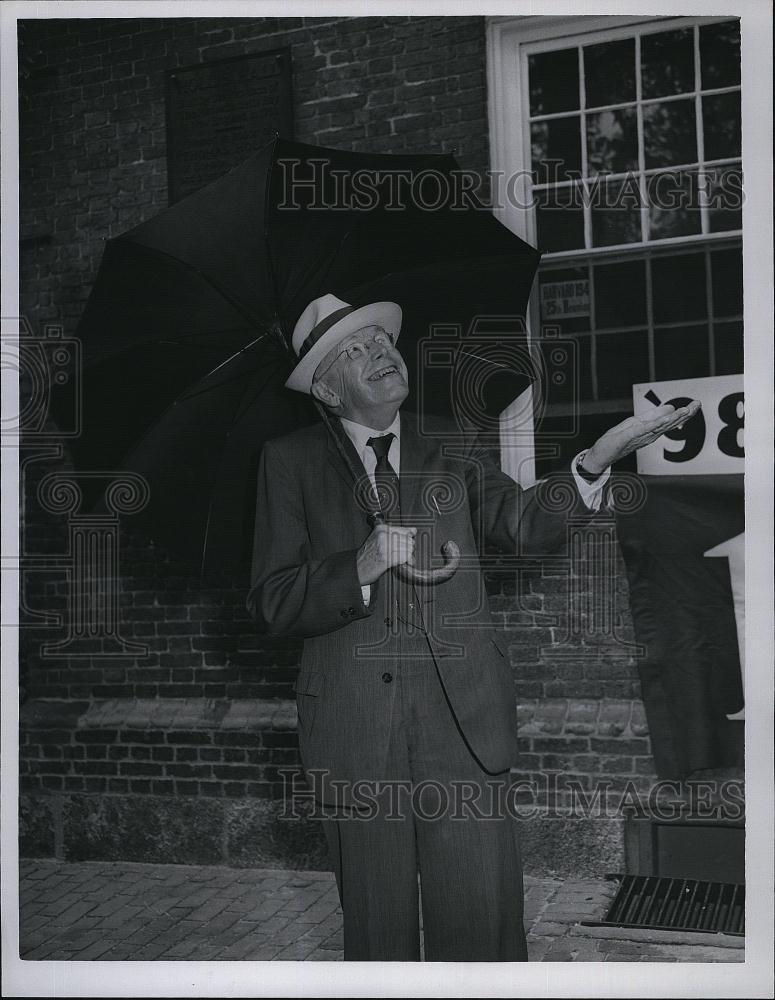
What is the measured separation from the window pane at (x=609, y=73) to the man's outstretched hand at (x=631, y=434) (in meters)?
2.15

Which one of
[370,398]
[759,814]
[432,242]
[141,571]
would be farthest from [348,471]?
[141,571]

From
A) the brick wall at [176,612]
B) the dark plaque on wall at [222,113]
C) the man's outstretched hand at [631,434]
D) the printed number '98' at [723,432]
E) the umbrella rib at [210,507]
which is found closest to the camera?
the man's outstretched hand at [631,434]

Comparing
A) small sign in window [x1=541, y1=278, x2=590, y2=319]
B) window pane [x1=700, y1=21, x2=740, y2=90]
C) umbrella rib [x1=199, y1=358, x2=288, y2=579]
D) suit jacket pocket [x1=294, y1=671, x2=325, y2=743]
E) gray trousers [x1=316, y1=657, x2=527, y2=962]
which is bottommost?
gray trousers [x1=316, y1=657, x2=527, y2=962]

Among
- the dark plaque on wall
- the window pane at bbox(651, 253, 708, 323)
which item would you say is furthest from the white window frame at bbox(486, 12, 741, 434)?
the dark plaque on wall

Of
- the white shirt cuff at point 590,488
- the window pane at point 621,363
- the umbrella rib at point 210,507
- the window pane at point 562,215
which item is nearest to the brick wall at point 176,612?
the window pane at point 562,215

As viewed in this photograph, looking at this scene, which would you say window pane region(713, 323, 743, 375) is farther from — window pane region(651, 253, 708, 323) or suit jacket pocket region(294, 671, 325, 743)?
suit jacket pocket region(294, 671, 325, 743)

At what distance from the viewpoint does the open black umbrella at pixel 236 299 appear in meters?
3.67

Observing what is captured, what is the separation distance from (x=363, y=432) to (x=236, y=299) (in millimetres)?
611

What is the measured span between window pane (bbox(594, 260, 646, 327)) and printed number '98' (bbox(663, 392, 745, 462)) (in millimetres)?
462

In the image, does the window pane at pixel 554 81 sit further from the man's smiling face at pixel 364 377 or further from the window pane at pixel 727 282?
the man's smiling face at pixel 364 377

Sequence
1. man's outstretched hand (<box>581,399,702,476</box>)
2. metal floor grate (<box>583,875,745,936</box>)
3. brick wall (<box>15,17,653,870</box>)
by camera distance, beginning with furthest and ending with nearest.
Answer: brick wall (<box>15,17,653,870</box>) < metal floor grate (<box>583,875,745,936</box>) < man's outstretched hand (<box>581,399,702,476</box>)

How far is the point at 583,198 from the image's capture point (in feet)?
16.2

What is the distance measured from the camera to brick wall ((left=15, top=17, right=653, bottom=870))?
16.6ft

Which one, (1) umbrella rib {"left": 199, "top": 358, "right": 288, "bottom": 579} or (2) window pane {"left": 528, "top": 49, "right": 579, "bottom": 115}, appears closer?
(1) umbrella rib {"left": 199, "top": 358, "right": 288, "bottom": 579}
